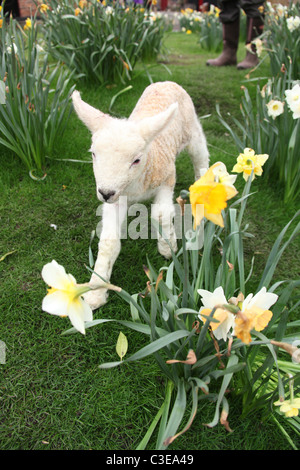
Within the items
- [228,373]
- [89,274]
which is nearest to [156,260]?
[89,274]

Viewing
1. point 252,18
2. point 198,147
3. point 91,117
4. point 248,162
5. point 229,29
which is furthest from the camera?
point 229,29

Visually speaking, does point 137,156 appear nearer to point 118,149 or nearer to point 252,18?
point 118,149

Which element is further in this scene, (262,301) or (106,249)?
(106,249)

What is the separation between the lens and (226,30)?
551 centimetres

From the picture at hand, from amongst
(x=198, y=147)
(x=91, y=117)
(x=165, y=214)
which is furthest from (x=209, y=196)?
(x=198, y=147)

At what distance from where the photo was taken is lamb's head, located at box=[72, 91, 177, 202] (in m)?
1.55

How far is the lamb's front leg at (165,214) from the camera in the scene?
2074 mm

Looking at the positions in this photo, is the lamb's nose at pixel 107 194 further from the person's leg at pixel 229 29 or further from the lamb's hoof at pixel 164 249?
the person's leg at pixel 229 29

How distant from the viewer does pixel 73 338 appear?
1.83m

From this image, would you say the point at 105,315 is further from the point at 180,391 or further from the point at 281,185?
the point at 281,185

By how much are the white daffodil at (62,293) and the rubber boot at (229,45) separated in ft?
18.6

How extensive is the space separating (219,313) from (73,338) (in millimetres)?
945
